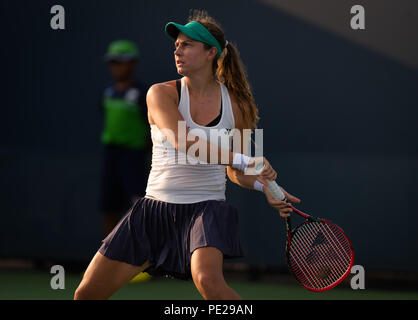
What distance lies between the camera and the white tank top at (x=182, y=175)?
150 inches

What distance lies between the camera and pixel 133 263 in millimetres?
3742

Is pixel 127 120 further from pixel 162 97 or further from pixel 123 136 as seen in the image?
pixel 162 97

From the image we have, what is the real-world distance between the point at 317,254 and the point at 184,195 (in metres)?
0.68

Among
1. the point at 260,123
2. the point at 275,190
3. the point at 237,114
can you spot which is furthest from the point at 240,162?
the point at 260,123

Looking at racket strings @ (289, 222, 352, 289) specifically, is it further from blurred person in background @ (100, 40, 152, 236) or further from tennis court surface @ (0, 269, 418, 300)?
blurred person in background @ (100, 40, 152, 236)

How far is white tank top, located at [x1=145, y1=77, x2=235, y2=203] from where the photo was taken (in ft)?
12.5

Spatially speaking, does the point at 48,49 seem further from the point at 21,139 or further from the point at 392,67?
the point at 392,67

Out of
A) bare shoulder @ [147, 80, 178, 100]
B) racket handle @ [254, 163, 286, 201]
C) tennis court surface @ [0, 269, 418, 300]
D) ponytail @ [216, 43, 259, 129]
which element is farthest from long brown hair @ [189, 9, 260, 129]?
tennis court surface @ [0, 269, 418, 300]

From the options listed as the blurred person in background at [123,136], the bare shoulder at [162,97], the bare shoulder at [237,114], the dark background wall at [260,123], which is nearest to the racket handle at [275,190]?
the bare shoulder at [237,114]

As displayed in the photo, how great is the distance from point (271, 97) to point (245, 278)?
1.36m

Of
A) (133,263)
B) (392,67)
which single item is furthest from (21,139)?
(133,263)

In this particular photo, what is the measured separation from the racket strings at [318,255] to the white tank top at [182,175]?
0.41 metres

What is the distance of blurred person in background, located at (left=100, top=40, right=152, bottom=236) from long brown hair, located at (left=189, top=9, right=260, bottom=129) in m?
2.11

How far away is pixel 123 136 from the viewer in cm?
623
